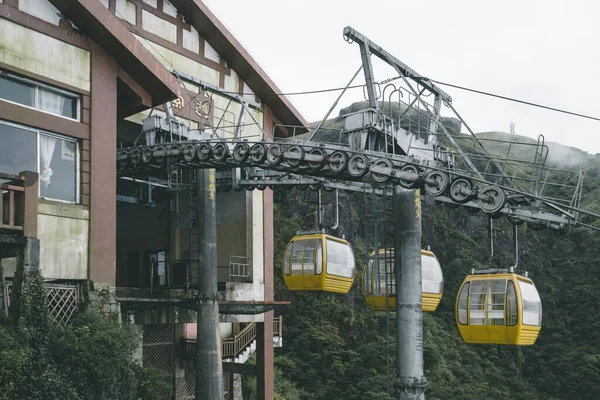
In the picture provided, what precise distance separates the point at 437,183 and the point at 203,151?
6059 mm

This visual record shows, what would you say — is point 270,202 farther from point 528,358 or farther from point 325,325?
point 528,358

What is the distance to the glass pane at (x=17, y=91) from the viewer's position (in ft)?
50.4

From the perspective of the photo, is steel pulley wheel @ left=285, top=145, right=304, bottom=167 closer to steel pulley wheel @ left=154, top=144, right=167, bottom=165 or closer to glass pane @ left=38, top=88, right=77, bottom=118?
steel pulley wheel @ left=154, top=144, right=167, bottom=165

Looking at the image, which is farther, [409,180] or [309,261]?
[309,261]

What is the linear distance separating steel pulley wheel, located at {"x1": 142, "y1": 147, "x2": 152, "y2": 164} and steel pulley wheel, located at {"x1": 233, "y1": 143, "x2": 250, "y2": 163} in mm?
2532

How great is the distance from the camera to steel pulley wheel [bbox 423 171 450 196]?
16312mm

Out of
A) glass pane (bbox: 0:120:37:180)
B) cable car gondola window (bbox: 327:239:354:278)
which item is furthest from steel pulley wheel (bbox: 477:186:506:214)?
glass pane (bbox: 0:120:37:180)

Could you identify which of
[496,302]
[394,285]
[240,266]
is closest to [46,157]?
[240,266]

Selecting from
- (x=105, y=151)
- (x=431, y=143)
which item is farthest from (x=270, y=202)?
(x=105, y=151)

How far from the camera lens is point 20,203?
1316 cm

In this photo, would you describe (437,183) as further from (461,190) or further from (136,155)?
(136,155)

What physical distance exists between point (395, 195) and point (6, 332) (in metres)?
9.33

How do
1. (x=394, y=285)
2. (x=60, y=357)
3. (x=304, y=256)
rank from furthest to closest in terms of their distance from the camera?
(x=304, y=256) < (x=394, y=285) < (x=60, y=357)

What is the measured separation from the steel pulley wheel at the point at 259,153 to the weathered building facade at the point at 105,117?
117 centimetres
